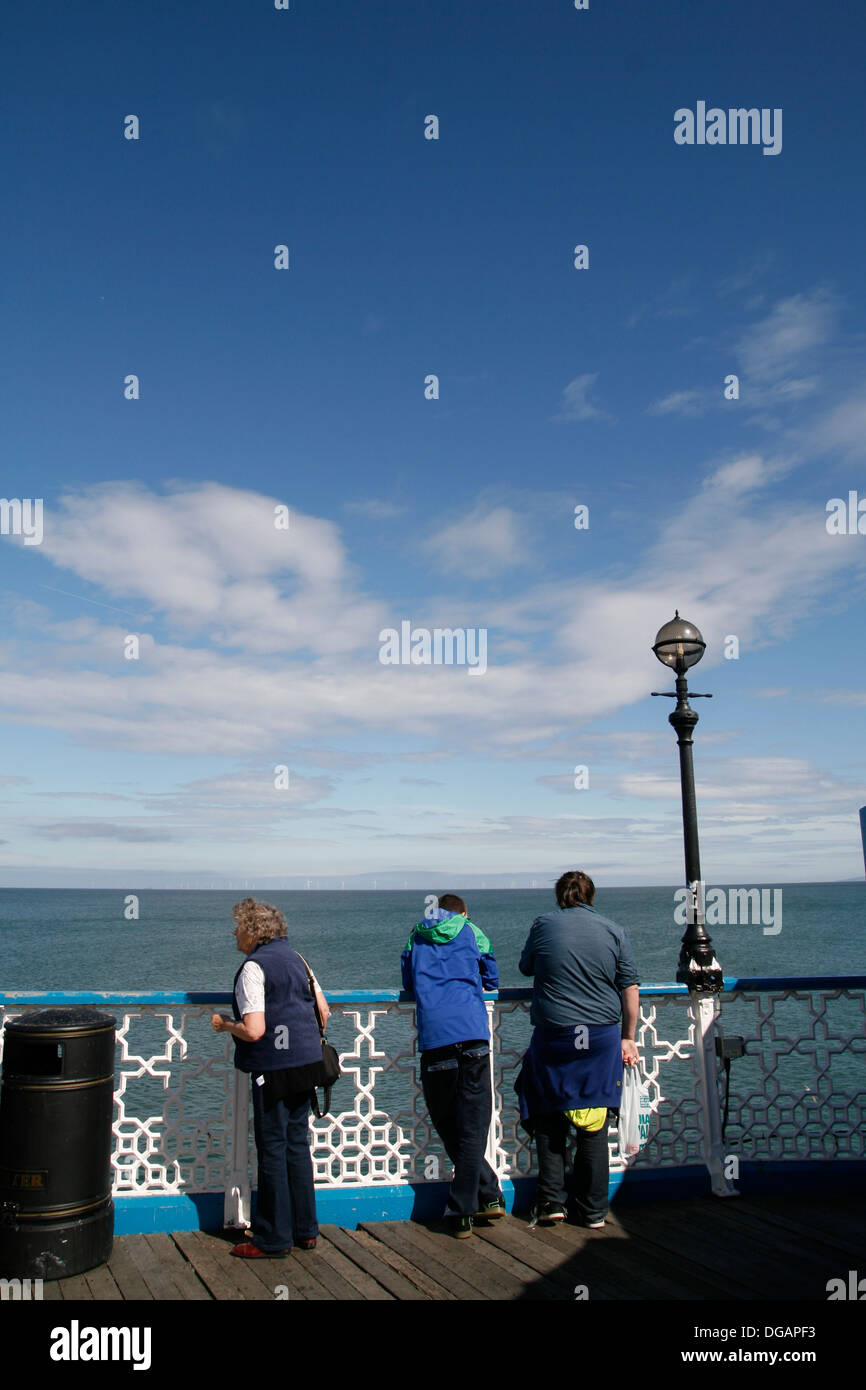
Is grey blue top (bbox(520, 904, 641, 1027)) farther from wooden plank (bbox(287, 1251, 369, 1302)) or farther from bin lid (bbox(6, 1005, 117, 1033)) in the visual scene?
bin lid (bbox(6, 1005, 117, 1033))

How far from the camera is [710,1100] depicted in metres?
5.85

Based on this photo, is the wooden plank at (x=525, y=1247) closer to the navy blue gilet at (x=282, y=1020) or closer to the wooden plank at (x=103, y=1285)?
the navy blue gilet at (x=282, y=1020)

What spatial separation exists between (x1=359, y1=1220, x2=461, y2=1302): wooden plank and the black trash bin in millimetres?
1456

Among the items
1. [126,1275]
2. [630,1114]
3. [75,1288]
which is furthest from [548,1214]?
[75,1288]

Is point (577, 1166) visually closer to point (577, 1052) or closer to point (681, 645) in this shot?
point (577, 1052)

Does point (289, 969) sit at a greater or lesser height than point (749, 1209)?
greater

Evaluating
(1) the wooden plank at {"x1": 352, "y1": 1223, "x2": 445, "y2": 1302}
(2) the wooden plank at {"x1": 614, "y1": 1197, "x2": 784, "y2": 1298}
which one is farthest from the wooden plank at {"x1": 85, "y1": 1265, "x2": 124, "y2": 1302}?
(2) the wooden plank at {"x1": 614, "y1": 1197, "x2": 784, "y2": 1298}

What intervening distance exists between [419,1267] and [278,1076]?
117cm
